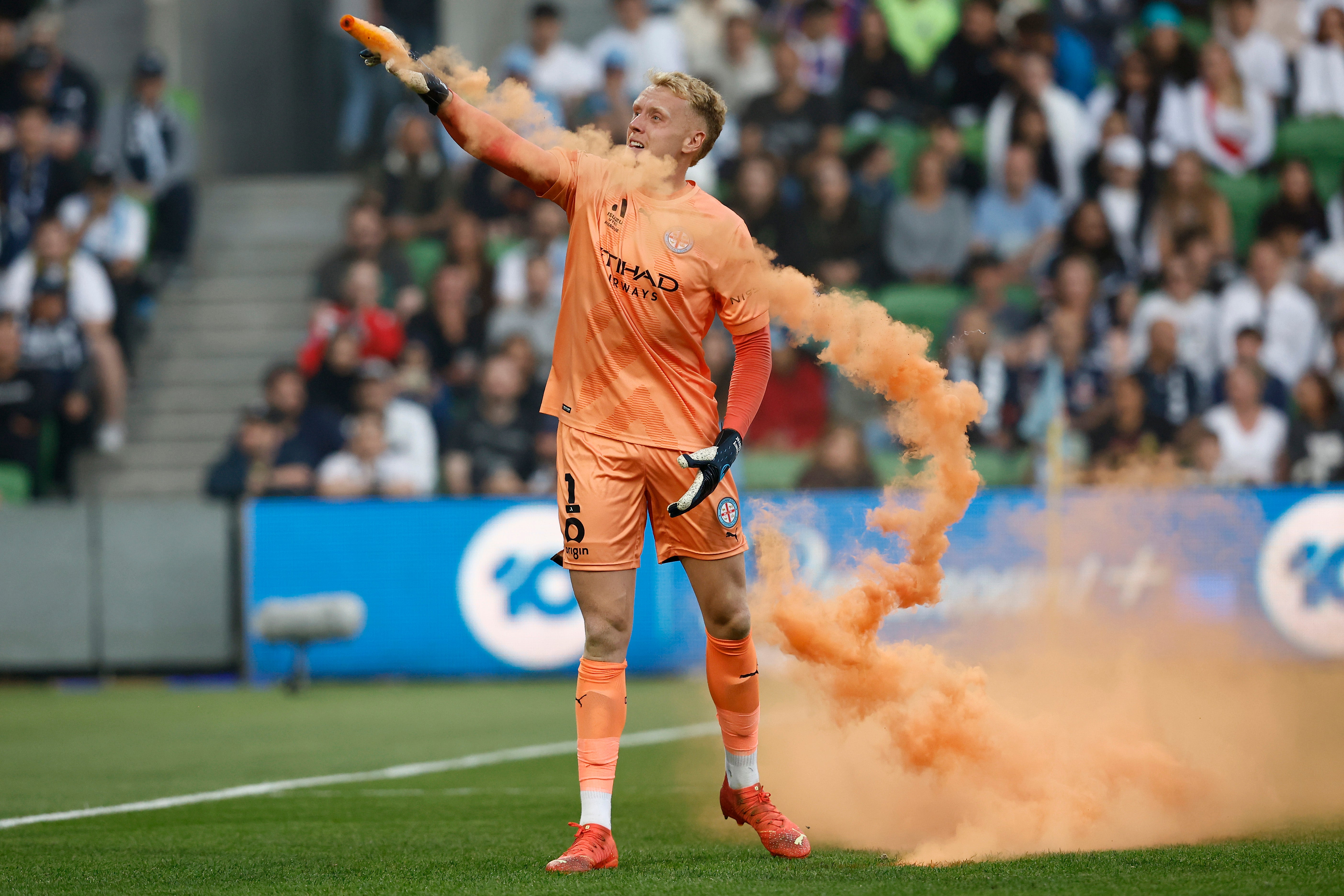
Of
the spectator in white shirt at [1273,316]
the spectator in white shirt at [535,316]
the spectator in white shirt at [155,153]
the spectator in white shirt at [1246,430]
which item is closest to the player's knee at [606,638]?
the spectator in white shirt at [1246,430]

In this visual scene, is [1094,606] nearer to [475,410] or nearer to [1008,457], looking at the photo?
[1008,457]

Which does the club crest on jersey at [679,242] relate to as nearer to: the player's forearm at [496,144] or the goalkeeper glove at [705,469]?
the player's forearm at [496,144]

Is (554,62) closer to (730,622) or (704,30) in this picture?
(704,30)

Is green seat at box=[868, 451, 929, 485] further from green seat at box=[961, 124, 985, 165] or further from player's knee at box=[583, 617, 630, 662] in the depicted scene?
player's knee at box=[583, 617, 630, 662]

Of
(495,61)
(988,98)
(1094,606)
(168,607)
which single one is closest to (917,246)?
(988,98)

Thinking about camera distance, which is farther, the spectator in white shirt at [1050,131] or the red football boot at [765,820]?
the spectator in white shirt at [1050,131]

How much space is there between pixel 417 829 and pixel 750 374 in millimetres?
2125

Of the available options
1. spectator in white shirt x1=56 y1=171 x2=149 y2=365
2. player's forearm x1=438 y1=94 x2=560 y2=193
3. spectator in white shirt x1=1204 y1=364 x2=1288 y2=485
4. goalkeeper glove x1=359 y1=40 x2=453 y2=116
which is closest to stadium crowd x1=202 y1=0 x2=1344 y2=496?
spectator in white shirt x1=1204 y1=364 x2=1288 y2=485

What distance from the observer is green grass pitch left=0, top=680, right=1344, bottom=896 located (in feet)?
14.6

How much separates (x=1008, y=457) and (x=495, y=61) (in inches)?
315

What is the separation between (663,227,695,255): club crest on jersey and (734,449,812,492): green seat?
7.50m

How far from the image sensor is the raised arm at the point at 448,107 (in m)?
4.68

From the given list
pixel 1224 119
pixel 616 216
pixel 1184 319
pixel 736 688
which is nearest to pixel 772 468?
pixel 1184 319

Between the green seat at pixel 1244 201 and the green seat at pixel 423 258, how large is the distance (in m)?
7.27
